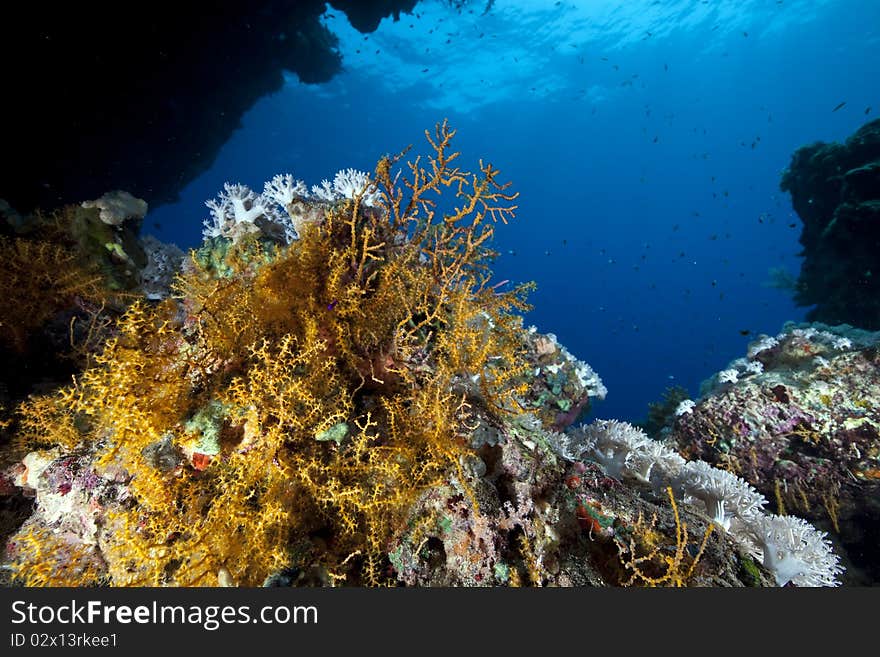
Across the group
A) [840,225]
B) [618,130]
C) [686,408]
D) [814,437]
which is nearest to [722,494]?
[814,437]

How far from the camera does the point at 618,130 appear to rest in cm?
9450

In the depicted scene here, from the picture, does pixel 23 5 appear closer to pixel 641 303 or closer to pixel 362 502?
pixel 362 502

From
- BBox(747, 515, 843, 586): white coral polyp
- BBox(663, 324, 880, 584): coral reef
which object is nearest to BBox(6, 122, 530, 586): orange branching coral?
BBox(747, 515, 843, 586): white coral polyp

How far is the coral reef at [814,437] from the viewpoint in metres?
6.00

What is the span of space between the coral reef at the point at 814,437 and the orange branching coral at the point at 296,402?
5.99 meters

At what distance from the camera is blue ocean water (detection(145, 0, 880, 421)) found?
54.5m

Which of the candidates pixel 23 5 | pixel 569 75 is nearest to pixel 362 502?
pixel 23 5

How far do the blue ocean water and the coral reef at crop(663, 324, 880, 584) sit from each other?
700 inches

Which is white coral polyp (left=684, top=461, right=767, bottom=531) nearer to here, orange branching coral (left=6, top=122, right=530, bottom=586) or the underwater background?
the underwater background

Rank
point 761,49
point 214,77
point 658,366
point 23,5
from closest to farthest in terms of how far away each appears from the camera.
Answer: point 23,5 < point 214,77 < point 761,49 < point 658,366

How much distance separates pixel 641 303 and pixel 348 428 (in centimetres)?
12312

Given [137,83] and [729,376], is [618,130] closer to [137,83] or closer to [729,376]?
[137,83]

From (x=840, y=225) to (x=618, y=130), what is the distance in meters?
98.2

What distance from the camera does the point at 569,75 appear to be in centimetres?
6938
